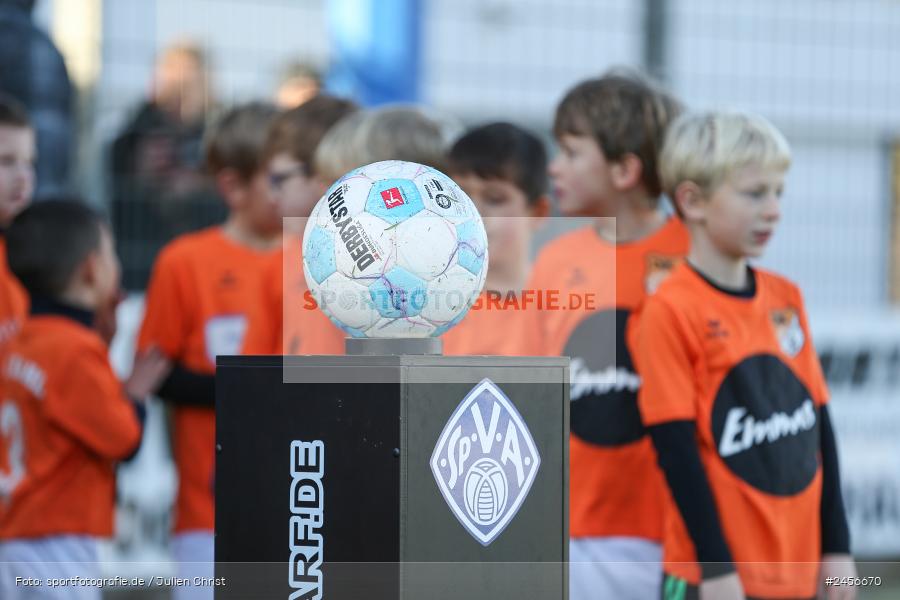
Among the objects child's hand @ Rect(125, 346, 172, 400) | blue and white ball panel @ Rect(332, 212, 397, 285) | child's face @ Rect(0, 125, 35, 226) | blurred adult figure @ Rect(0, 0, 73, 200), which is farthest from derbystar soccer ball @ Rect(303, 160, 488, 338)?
blurred adult figure @ Rect(0, 0, 73, 200)

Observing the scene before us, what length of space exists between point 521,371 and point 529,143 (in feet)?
5.25

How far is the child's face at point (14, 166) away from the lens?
4.63 meters

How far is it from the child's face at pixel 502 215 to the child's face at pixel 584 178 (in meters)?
0.13

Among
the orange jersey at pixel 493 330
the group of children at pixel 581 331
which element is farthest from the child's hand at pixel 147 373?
the orange jersey at pixel 493 330

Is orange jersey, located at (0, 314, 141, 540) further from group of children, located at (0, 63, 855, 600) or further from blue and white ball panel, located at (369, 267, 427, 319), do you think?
blue and white ball panel, located at (369, 267, 427, 319)

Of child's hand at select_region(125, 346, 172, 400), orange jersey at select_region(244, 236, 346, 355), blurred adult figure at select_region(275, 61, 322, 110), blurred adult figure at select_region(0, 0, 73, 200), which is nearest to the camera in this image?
orange jersey at select_region(244, 236, 346, 355)

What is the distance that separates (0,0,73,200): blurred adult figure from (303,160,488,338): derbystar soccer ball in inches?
122

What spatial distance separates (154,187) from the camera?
6484 millimetres

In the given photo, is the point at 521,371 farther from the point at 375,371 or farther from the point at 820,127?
the point at 820,127

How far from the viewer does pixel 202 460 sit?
460cm

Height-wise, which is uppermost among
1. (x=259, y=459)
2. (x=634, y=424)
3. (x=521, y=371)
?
(x=521, y=371)

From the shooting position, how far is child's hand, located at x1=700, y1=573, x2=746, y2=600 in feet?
10.2

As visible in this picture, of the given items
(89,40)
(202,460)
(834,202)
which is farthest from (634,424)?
(834,202)

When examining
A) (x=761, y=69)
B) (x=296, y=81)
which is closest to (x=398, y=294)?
(x=296, y=81)
